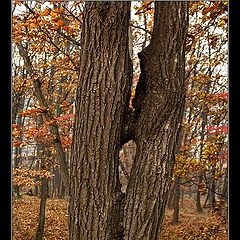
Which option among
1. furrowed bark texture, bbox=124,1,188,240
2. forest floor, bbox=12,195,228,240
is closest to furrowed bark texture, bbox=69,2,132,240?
furrowed bark texture, bbox=124,1,188,240

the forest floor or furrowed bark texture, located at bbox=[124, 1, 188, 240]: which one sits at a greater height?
furrowed bark texture, located at bbox=[124, 1, 188, 240]

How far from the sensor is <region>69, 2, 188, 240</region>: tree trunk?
7.65 feet

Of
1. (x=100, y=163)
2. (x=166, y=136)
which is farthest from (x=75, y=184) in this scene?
(x=166, y=136)

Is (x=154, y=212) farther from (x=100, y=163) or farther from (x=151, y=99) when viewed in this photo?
(x=151, y=99)

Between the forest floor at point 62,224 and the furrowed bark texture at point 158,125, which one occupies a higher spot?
the furrowed bark texture at point 158,125

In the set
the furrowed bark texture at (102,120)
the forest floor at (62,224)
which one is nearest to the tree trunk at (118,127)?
the furrowed bark texture at (102,120)

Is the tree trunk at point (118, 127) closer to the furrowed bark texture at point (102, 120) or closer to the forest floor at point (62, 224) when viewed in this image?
the furrowed bark texture at point (102, 120)

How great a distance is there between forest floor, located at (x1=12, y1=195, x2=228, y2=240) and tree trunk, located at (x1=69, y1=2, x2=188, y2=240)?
6488mm

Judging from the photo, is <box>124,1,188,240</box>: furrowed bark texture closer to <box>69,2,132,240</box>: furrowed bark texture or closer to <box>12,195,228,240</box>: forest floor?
<box>69,2,132,240</box>: furrowed bark texture

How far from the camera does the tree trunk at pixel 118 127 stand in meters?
2.33
